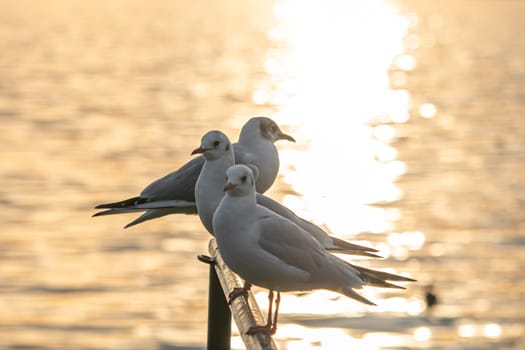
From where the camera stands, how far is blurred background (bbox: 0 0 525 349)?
2161cm

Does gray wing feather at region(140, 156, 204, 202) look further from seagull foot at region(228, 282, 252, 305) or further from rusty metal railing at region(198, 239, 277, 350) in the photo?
seagull foot at region(228, 282, 252, 305)

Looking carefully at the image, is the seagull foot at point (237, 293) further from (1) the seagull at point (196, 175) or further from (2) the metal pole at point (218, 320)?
(1) the seagull at point (196, 175)

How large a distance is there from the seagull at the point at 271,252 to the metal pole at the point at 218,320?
43 centimetres

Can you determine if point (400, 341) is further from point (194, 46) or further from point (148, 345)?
point (194, 46)

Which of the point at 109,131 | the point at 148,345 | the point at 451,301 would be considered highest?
the point at 109,131

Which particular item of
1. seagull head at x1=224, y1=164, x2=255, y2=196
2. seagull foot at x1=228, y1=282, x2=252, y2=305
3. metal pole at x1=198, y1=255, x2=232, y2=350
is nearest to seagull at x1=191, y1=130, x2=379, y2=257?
metal pole at x1=198, y1=255, x2=232, y2=350

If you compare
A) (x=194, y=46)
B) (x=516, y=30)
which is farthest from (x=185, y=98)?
(x=516, y=30)

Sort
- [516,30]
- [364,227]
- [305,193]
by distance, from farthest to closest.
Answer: [516,30]
[305,193]
[364,227]

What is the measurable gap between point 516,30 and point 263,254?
409 feet

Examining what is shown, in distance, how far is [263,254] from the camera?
21.8ft

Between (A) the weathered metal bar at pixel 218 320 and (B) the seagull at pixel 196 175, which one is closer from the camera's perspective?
(A) the weathered metal bar at pixel 218 320

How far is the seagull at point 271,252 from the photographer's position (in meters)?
6.56

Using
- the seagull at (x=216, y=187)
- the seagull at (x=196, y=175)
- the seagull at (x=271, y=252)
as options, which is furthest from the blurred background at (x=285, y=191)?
the seagull at (x=271, y=252)

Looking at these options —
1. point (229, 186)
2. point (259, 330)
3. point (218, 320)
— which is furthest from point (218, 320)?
point (229, 186)
